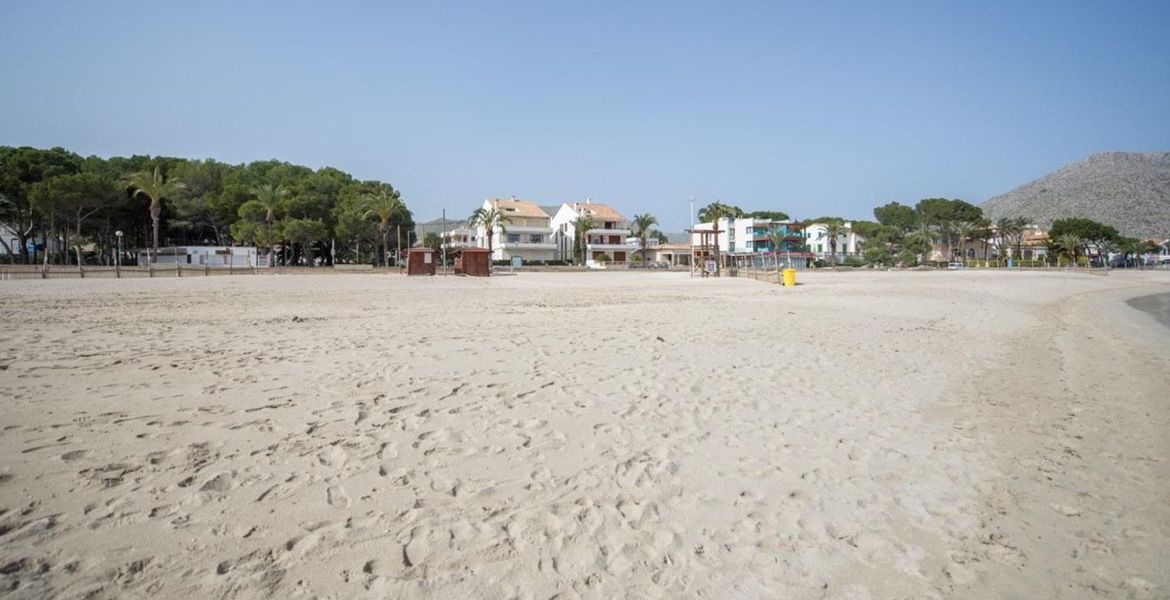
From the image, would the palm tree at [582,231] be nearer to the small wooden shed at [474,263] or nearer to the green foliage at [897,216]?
the small wooden shed at [474,263]

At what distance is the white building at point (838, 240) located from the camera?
346ft

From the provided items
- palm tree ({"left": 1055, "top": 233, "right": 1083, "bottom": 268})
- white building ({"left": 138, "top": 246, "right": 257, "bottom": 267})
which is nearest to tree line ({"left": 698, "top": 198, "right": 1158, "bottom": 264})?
palm tree ({"left": 1055, "top": 233, "right": 1083, "bottom": 268})

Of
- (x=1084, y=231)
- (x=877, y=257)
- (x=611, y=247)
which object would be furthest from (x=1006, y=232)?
(x=611, y=247)

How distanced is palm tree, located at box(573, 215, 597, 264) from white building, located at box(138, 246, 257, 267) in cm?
4160

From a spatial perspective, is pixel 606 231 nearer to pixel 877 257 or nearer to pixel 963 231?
pixel 877 257

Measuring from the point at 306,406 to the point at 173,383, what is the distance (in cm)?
189

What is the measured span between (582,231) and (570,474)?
79.6m

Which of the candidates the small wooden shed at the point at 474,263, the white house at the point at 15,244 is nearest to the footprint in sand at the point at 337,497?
the small wooden shed at the point at 474,263

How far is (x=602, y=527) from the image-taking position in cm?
322

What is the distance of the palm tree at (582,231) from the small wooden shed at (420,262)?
40.8 m

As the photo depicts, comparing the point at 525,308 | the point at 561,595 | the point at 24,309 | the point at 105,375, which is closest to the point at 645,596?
the point at 561,595

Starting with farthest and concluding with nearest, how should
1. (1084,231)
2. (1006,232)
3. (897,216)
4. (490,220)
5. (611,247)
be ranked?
(897,216) < (1006,232) < (1084,231) < (611,247) < (490,220)

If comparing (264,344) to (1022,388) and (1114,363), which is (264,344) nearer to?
(1022,388)

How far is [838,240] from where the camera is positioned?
106562 mm
